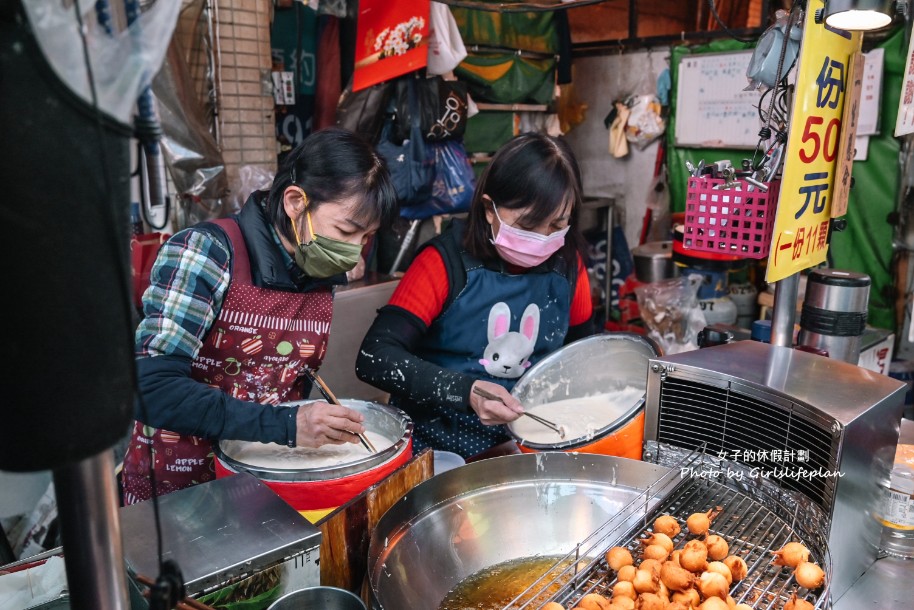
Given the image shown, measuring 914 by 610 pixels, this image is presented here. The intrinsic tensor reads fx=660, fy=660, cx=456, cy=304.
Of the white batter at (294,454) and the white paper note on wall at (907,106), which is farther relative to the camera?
the white paper note on wall at (907,106)

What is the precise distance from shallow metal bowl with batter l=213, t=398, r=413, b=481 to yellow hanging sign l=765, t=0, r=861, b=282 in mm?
1079

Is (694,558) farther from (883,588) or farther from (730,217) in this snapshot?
(730,217)

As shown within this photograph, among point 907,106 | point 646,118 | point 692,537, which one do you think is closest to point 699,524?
point 692,537

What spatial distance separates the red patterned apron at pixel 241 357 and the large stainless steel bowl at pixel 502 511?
2.40ft

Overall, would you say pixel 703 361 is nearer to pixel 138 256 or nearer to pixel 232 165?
pixel 138 256

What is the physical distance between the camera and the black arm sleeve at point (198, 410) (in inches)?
64.0

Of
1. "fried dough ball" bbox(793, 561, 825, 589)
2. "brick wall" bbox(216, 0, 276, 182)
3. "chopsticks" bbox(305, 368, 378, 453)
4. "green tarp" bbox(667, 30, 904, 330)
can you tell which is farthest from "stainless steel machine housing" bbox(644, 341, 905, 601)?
"green tarp" bbox(667, 30, 904, 330)

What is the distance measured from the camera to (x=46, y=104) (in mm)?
479

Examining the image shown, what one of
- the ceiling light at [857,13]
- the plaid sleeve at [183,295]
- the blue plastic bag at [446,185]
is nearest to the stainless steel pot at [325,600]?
the plaid sleeve at [183,295]

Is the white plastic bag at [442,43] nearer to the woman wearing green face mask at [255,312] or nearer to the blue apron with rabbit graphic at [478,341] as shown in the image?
the blue apron with rabbit graphic at [478,341]

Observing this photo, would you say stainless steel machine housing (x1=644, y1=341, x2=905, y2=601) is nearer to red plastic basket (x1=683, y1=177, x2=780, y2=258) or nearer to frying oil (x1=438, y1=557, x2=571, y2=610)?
red plastic basket (x1=683, y1=177, x2=780, y2=258)

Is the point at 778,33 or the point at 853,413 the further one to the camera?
the point at 778,33

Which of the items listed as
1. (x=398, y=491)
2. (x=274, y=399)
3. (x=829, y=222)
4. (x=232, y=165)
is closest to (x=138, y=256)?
(x=232, y=165)

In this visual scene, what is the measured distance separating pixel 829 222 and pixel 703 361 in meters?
0.90
